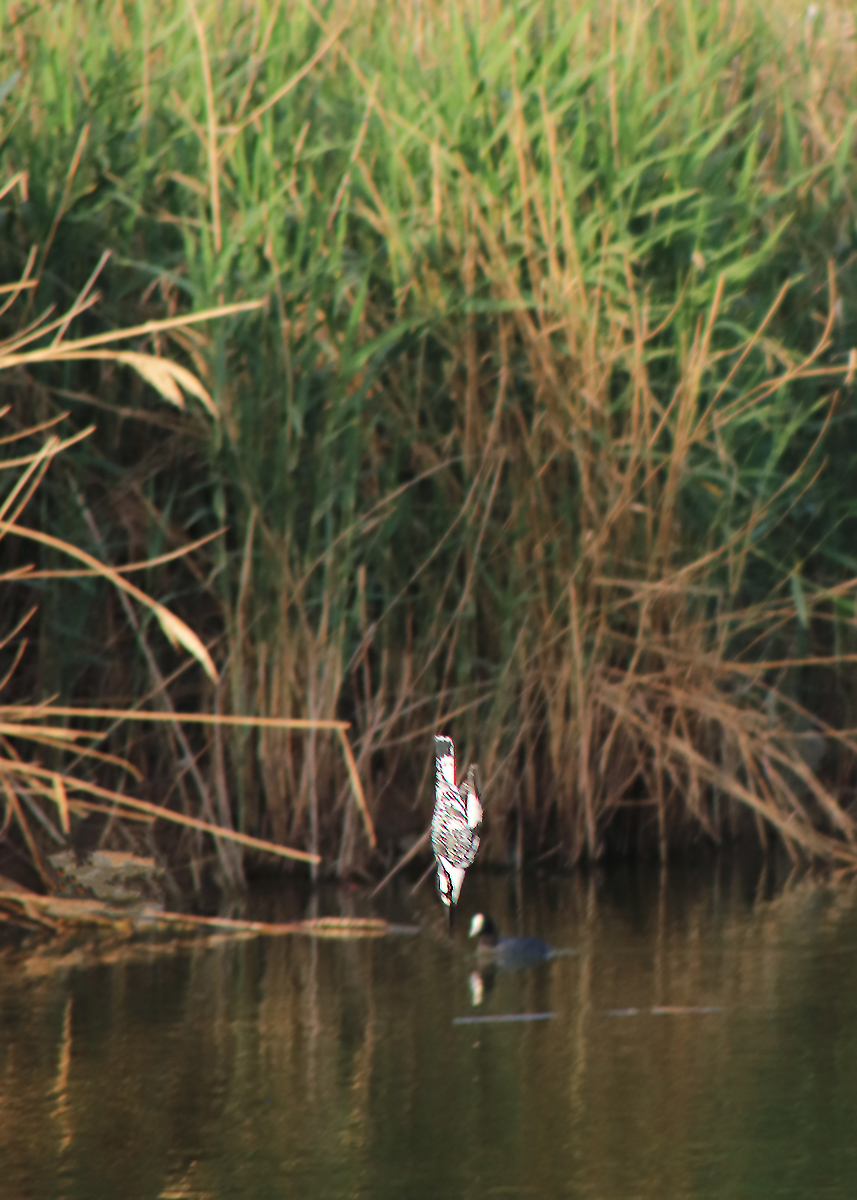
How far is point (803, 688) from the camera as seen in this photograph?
190 inches

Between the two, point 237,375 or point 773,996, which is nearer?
point 773,996

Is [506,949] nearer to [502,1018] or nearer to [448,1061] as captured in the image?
[502,1018]

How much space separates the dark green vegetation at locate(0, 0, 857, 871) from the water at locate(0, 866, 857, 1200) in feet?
1.25

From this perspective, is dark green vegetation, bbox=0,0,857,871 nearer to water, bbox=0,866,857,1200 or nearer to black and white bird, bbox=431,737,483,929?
water, bbox=0,866,857,1200

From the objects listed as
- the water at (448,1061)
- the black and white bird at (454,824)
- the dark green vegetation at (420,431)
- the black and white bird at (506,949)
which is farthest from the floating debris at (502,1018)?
the dark green vegetation at (420,431)

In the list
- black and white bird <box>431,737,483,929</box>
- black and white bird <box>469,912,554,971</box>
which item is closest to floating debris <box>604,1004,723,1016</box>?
black and white bird <box>469,912,554,971</box>

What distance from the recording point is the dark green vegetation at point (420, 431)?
423 centimetres

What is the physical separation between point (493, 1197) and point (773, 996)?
1.00 metres

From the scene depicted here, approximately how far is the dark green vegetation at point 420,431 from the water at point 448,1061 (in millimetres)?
381

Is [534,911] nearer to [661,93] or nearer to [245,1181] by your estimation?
[245,1181]

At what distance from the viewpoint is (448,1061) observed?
124 inches

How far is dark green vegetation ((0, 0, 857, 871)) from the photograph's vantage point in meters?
4.23

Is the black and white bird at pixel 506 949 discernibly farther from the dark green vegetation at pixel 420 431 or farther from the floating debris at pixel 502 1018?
the dark green vegetation at pixel 420 431

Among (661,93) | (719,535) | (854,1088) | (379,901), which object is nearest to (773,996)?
(854,1088)
